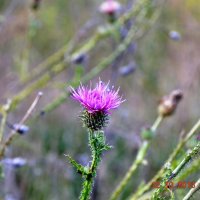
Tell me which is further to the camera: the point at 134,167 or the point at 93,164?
the point at 134,167

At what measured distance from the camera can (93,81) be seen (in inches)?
215

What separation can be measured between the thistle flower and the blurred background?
2.07ft

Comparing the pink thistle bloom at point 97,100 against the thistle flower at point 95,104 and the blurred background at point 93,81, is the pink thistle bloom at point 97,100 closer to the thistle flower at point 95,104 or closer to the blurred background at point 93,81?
the thistle flower at point 95,104

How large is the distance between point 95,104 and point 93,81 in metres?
4.23

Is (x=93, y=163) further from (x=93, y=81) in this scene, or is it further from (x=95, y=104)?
(x=93, y=81)

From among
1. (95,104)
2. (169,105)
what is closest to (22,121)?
(95,104)

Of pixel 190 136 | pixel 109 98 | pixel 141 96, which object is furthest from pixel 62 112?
pixel 109 98

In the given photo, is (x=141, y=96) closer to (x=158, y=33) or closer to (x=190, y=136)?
(x=158, y=33)

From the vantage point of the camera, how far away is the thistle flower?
4.06ft

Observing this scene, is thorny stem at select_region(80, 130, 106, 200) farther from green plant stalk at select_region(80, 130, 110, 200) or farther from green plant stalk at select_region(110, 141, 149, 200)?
green plant stalk at select_region(110, 141, 149, 200)

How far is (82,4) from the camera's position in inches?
256

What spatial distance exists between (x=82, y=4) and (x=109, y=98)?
5392mm

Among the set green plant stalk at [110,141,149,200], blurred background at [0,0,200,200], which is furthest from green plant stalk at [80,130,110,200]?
green plant stalk at [110,141,149,200]

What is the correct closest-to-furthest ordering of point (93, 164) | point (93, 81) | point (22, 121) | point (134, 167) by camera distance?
point (93, 164)
point (22, 121)
point (134, 167)
point (93, 81)
